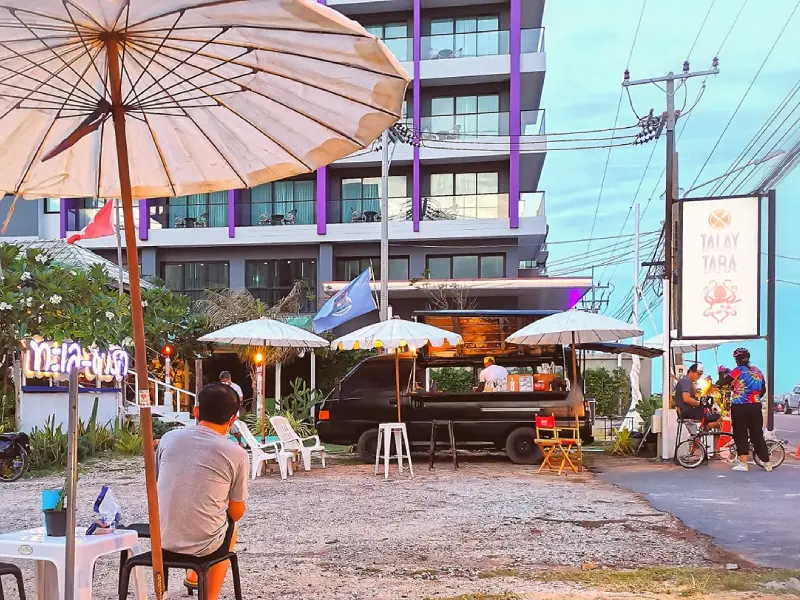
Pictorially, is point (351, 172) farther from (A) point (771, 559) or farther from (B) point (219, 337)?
(A) point (771, 559)

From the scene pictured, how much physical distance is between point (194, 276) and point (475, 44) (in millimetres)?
12672

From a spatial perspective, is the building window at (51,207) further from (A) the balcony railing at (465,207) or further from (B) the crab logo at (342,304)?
(B) the crab logo at (342,304)

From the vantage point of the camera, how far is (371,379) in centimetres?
1403

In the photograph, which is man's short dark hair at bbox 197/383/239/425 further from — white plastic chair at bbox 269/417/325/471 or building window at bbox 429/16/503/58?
building window at bbox 429/16/503/58

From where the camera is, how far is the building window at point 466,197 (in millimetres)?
26484

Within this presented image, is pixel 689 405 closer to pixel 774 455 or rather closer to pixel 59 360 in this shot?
pixel 774 455

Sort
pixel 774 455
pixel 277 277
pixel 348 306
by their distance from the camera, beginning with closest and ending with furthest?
1. pixel 774 455
2. pixel 348 306
3. pixel 277 277

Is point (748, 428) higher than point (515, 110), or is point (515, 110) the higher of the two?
point (515, 110)

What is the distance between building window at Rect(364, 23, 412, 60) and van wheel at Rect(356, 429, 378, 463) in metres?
16.5

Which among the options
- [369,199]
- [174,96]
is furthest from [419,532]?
[369,199]

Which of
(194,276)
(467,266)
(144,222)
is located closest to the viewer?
(467,266)

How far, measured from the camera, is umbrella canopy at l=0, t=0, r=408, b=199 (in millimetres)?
2877

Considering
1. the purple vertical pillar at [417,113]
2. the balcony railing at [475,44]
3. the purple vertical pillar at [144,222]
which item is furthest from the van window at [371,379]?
the purple vertical pillar at [144,222]

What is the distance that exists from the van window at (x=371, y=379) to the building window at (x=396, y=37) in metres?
15.8
